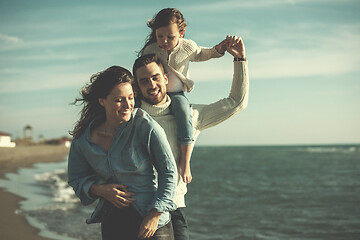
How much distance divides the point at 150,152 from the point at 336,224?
11.3m

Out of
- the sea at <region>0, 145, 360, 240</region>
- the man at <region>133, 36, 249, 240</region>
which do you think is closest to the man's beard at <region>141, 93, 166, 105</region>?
the man at <region>133, 36, 249, 240</region>

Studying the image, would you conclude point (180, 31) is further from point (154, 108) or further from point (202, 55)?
point (154, 108)

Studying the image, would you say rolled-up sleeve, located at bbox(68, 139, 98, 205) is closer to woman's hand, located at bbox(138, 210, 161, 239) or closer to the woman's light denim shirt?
the woman's light denim shirt

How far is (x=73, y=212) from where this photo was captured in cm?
1170

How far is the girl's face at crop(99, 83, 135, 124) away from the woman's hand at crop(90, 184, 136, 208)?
0.39 meters

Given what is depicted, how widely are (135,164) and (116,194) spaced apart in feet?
0.66

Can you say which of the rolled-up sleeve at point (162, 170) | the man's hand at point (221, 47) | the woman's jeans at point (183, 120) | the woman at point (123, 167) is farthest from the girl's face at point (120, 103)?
the man's hand at point (221, 47)

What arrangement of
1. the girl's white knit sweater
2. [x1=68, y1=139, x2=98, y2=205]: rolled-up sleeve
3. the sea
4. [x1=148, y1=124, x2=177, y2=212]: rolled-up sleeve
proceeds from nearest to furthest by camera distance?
[x1=148, y1=124, x2=177, y2=212]: rolled-up sleeve < [x1=68, y1=139, x2=98, y2=205]: rolled-up sleeve < the girl's white knit sweater < the sea

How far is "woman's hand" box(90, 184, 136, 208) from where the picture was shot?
7.51ft

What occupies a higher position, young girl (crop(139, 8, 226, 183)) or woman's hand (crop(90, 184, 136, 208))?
young girl (crop(139, 8, 226, 183))

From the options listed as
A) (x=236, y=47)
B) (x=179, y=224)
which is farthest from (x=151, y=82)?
(x=179, y=224)

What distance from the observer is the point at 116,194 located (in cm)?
229

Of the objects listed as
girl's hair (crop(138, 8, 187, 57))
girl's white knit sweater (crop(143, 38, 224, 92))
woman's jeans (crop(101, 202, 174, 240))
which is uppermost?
girl's hair (crop(138, 8, 187, 57))

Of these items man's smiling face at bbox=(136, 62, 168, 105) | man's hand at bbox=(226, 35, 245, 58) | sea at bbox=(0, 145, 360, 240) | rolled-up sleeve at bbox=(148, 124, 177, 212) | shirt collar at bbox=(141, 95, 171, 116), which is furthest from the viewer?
sea at bbox=(0, 145, 360, 240)
